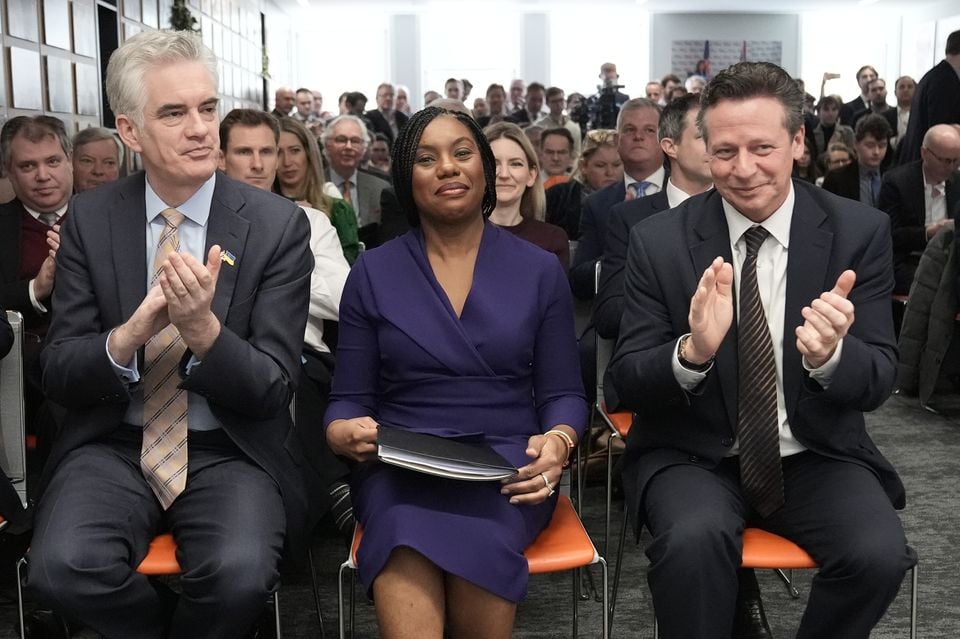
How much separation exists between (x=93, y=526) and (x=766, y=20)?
19909mm

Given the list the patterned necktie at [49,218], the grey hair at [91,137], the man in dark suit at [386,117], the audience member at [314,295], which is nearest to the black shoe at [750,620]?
the audience member at [314,295]

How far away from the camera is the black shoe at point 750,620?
2.46 meters

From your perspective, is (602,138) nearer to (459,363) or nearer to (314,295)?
(314,295)

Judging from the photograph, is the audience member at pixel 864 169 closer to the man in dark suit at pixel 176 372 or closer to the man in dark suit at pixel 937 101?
the man in dark suit at pixel 937 101

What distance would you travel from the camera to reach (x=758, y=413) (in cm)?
214

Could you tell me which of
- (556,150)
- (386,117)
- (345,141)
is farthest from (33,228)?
(386,117)

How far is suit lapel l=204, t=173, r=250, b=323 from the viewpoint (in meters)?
2.17

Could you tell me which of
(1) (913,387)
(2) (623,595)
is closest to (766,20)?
(1) (913,387)

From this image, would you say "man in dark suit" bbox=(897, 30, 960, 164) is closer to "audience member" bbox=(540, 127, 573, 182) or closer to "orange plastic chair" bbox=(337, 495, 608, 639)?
"audience member" bbox=(540, 127, 573, 182)

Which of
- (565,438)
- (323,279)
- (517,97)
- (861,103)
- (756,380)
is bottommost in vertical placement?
(565,438)

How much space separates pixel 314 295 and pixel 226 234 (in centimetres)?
107

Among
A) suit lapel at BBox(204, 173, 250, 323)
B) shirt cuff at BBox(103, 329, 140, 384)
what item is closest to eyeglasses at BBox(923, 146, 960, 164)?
suit lapel at BBox(204, 173, 250, 323)

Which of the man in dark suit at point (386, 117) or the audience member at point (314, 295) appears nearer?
the audience member at point (314, 295)

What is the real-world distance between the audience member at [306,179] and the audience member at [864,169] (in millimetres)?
4174
